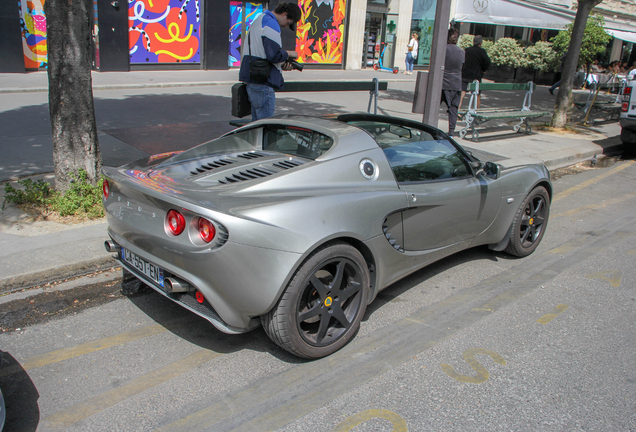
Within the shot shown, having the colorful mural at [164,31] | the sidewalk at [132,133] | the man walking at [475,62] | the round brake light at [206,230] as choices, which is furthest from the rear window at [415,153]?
the colorful mural at [164,31]

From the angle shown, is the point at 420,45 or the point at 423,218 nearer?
the point at 423,218

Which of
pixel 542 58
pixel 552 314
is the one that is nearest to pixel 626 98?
pixel 552 314

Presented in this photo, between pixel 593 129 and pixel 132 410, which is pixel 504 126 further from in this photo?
pixel 132 410

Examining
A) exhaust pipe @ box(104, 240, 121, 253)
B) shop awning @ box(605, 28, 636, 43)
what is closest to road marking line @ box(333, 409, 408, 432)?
exhaust pipe @ box(104, 240, 121, 253)

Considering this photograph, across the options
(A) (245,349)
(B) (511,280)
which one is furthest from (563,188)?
(A) (245,349)

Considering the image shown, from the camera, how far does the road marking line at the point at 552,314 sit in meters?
3.81

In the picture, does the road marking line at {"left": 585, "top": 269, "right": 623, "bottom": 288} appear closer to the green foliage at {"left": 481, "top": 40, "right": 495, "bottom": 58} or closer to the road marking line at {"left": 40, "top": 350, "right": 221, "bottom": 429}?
the road marking line at {"left": 40, "top": 350, "right": 221, "bottom": 429}

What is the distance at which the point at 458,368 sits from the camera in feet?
10.4

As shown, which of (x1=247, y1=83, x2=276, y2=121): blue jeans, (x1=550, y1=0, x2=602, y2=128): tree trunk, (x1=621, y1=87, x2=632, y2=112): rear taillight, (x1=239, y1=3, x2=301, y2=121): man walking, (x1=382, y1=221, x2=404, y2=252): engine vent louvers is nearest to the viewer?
(x1=382, y1=221, x2=404, y2=252): engine vent louvers

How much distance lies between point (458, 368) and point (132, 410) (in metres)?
1.85

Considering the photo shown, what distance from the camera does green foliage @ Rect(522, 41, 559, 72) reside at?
22375mm

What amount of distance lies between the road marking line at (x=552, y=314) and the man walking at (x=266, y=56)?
4254mm

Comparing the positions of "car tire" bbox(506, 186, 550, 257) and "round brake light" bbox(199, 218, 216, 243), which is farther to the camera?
"car tire" bbox(506, 186, 550, 257)

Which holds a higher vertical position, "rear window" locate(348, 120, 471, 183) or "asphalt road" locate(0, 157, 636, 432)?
"rear window" locate(348, 120, 471, 183)
